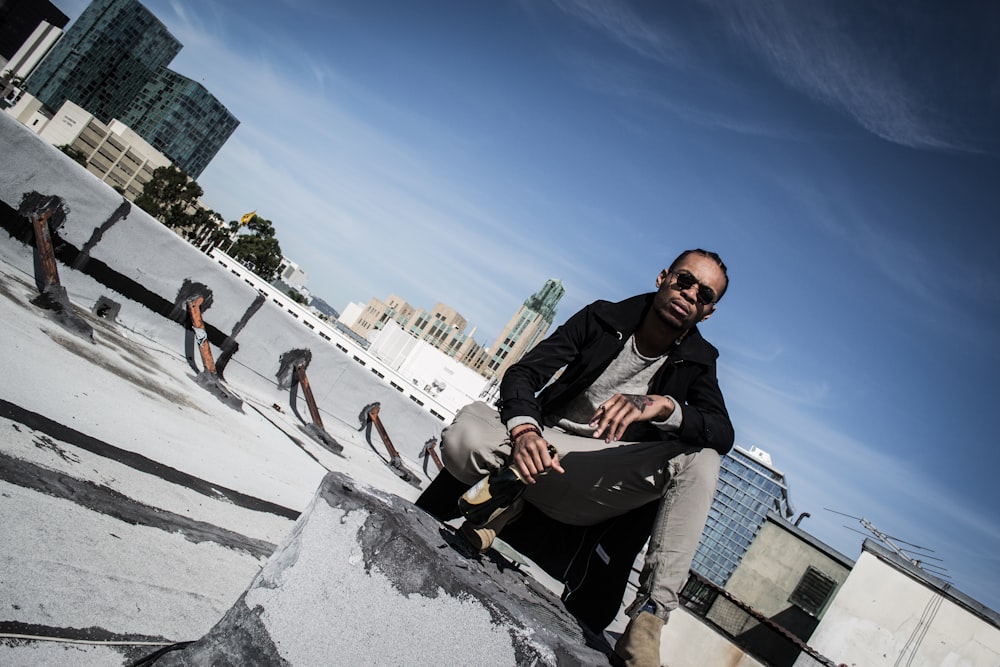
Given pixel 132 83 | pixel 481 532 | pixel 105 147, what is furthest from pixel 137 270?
pixel 132 83

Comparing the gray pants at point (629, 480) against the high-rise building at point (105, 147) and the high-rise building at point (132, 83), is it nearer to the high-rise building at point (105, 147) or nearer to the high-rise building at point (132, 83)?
the high-rise building at point (105, 147)

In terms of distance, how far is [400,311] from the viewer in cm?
18450

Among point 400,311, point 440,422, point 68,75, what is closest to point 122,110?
point 68,75

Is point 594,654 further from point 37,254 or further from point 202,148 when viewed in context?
point 202,148

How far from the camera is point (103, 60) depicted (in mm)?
152250

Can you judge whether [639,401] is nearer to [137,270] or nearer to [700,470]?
[700,470]

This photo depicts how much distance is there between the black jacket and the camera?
2.01 m

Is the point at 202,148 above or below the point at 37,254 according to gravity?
above

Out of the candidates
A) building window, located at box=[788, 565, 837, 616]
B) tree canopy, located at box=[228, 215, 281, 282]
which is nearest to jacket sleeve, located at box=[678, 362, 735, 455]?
building window, located at box=[788, 565, 837, 616]

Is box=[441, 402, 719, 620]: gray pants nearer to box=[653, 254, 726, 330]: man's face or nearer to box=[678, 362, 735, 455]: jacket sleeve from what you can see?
box=[678, 362, 735, 455]: jacket sleeve

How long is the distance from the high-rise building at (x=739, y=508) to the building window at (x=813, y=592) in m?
92.1

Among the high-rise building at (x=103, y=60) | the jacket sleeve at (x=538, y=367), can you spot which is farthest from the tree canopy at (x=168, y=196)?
the high-rise building at (x=103, y=60)

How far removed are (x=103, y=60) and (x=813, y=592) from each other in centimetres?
19652

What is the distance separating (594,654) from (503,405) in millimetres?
799
